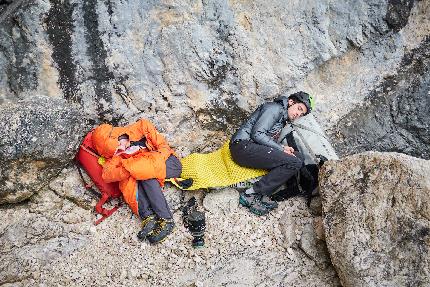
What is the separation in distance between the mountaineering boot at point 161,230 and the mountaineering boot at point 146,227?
0.14 ft

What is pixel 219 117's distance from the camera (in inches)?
257

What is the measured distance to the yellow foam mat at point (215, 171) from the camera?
5879 millimetres

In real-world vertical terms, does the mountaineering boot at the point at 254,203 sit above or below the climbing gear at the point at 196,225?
above

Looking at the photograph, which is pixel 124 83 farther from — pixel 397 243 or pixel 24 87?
pixel 397 243

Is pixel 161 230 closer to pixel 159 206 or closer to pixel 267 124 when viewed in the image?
pixel 159 206

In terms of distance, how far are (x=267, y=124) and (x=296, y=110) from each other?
1.44 ft

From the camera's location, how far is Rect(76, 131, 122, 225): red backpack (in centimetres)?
576

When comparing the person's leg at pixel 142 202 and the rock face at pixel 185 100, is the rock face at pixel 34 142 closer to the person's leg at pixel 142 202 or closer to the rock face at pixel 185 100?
the rock face at pixel 185 100

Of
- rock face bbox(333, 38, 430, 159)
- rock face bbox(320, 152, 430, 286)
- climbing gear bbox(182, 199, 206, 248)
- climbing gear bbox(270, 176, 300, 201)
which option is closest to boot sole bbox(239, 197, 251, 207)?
climbing gear bbox(270, 176, 300, 201)

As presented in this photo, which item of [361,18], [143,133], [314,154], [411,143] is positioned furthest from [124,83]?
[411,143]

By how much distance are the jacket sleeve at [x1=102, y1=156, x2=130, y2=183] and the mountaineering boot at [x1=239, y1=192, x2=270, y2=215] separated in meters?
1.51

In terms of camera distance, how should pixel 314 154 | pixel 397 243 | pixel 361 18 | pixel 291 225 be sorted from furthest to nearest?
pixel 361 18 < pixel 314 154 < pixel 291 225 < pixel 397 243

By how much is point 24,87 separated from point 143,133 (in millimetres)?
1615

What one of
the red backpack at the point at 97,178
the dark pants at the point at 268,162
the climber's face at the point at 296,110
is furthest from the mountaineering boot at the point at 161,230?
the climber's face at the point at 296,110
